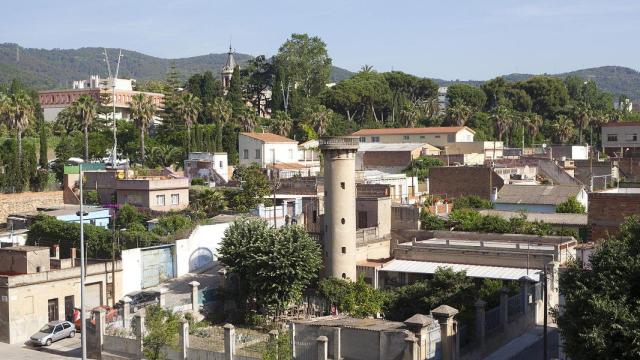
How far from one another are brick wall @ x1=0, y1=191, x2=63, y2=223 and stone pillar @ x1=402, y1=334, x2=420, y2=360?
43.2 meters

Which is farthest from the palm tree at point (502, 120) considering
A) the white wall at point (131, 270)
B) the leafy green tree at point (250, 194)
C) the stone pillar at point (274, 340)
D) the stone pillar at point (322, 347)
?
the stone pillar at point (322, 347)

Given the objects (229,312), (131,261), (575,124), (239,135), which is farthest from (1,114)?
(575,124)

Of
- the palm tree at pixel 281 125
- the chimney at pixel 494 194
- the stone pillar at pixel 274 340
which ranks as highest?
the palm tree at pixel 281 125

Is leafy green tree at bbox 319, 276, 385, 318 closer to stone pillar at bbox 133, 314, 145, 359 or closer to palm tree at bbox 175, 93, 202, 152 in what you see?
stone pillar at bbox 133, 314, 145, 359

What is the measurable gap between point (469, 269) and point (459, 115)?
235ft

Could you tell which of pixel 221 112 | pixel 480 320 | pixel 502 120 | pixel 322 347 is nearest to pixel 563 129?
pixel 502 120

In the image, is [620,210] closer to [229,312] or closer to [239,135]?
[229,312]

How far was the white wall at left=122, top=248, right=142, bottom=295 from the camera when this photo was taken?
1574 inches

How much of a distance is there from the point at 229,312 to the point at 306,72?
85602mm

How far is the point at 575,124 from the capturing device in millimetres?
116750

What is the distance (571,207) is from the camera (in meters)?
54.2

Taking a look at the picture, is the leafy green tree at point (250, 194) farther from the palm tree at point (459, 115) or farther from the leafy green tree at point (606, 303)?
the palm tree at point (459, 115)

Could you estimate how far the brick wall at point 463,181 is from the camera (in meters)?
62.9

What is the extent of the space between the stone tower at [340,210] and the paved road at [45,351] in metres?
12.9
